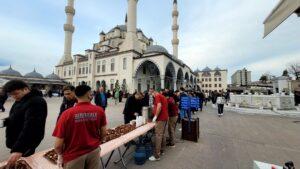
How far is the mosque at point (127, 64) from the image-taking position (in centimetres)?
2833

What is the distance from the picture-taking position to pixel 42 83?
1517 inches

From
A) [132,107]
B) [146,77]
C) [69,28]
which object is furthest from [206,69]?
[132,107]

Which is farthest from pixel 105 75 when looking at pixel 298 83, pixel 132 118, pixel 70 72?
pixel 298 83

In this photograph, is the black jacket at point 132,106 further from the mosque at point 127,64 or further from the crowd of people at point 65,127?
the mosque at point 127,64

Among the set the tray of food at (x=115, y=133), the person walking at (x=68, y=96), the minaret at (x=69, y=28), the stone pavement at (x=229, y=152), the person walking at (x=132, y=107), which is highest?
the minaret at (x=69, y=28)

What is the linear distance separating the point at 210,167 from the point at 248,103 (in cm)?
1398

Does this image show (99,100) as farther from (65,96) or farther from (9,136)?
(9,136)

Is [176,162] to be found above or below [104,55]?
below

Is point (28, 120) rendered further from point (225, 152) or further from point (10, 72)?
point (10, 72)

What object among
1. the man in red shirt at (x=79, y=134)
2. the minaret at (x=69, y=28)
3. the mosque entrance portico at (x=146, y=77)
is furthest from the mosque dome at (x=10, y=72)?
the man in red shirt at (x=79, y=134)

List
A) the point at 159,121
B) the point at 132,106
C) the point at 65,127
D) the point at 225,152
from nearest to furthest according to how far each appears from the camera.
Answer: the point at 65,127 < the point at 159,121 < the point at 225,152 < the point at 132,106

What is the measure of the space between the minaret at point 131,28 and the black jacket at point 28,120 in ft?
92.7

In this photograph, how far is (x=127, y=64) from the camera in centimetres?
2948

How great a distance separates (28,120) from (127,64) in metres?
28.1
